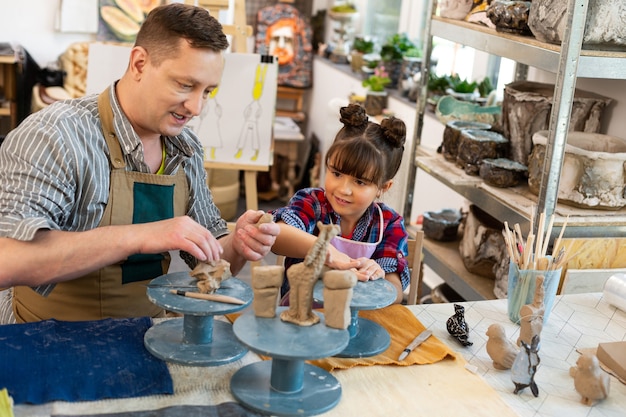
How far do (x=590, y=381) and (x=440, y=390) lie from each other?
0.30 meters

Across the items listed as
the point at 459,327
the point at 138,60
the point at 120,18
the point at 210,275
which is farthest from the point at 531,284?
the point at 120,18

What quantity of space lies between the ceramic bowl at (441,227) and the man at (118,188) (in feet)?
4.79

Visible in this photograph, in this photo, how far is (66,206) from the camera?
1759 millimetres

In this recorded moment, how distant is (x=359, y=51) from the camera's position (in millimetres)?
5664

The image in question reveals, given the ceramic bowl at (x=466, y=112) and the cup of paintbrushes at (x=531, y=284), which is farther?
the ceramic bowl at (x=466, y=112)

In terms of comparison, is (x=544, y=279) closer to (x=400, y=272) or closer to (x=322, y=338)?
(x=400, y=272)

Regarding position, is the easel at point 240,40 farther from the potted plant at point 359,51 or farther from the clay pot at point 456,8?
the potted plant at point 359,51

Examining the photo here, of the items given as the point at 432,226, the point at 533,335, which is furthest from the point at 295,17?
the point at 533,335

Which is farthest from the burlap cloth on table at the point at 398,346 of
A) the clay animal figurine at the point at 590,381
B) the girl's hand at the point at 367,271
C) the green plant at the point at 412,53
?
the green plant at the point at 412,53

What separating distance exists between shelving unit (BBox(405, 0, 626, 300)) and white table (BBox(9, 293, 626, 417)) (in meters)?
0.66

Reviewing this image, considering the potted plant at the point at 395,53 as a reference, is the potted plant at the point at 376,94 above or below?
below

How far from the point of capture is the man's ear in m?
1.80

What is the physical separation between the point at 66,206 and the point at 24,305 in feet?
1.09

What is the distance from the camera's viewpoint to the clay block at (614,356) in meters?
1.73
